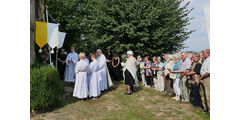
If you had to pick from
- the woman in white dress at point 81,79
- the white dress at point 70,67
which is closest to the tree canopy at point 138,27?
the white dress at point 70,67

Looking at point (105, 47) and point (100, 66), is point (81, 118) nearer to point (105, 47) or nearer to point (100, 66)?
point (100, 66)

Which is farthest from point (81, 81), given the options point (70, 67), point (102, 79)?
point (70, 67)

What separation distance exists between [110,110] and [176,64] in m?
3.24

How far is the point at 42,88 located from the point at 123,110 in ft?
8.33

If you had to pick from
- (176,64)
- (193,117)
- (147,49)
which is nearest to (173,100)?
(176,64)

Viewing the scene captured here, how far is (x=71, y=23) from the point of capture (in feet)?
53.6

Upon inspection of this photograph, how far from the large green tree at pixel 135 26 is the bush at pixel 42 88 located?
257 inches

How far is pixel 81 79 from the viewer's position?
6402 millimetres

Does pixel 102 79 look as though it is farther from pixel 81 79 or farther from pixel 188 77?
pixel 188 77

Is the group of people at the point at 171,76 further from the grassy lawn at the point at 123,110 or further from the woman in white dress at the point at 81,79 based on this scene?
the grassy lawn at the point at 123,110

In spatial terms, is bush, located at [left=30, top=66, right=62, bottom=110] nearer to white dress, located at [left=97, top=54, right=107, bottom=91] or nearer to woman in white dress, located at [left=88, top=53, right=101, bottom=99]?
woman in white dress, located at [left=88, top=53, right=101, bottom=99]

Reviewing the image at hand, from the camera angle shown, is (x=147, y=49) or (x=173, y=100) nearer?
(x=173, y=100)

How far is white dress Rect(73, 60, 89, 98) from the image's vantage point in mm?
6363

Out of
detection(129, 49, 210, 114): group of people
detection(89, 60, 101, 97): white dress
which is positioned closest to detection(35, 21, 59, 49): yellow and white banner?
detection(89, 60, 101, 97): white dress
